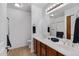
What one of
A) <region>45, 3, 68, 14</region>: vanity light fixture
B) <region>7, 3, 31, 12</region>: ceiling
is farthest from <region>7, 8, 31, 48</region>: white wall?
<region>45, 3, 68, 14</region>: vanity light fixture

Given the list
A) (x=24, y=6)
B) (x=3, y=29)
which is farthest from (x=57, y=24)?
(x=3, y=29)

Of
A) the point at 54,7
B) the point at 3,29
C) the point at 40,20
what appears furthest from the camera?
the point at 40,20

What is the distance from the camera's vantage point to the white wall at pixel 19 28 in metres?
1.41

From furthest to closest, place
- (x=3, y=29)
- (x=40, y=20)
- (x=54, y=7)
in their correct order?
(x=40, y=20), (x=54, y=7), (x=3, y=29)

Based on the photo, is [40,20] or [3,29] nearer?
[3,29]

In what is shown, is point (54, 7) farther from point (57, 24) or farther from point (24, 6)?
point (24, 6)

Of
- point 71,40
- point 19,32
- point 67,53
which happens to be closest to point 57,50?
point 67,53

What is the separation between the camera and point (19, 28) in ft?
4.83

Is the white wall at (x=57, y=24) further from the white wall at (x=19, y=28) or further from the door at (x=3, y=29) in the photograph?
the door at (x=3, y=29)

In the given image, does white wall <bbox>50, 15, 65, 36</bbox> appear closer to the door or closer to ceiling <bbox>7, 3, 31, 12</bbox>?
ceiling <bbox>7, 3, 31, 12</bbox>

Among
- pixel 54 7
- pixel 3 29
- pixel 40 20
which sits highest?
pixel 54 7

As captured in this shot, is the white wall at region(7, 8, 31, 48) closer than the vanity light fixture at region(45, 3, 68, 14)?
No

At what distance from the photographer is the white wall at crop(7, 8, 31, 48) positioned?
1414 millimetres

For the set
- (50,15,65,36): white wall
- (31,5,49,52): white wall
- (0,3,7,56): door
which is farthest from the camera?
(31,5,49,52): white wall
